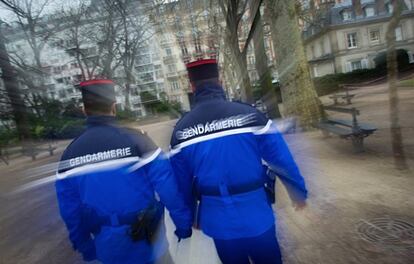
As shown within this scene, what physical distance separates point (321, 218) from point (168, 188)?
6.13 feet

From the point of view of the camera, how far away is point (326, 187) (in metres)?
3.84

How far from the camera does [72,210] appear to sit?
167 centimetres

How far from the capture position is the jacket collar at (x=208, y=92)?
1.69 metres

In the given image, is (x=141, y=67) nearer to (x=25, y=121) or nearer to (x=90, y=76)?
(x=90, y=76)

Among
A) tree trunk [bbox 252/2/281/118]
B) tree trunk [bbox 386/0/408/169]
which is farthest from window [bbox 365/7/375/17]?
tree trunk [bbox 252/2/281/118]

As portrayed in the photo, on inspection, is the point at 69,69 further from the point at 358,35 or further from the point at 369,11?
the point at 369,11

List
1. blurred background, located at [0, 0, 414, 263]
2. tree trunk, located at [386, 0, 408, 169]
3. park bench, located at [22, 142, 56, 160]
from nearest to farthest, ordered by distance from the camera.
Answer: blurred background, located at [0, 0, 414, 263] → park bench, located at [22, 142, 56, 160] → tree trunk, located at [386, 0, 408, 169]

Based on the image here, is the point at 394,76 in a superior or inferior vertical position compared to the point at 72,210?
superior

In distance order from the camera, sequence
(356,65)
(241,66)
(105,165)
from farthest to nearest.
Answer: (241,66) → (356,65) → (105,165)

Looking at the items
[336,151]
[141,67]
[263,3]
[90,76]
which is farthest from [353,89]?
[90,76]

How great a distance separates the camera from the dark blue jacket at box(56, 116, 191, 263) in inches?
61.8

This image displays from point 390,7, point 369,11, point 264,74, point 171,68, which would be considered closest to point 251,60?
point 264,74

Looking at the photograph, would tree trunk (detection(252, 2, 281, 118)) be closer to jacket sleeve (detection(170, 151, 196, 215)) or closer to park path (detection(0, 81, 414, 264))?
park path (detection(0, 81, 414, 264))

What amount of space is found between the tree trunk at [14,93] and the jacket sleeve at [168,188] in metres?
0.84
